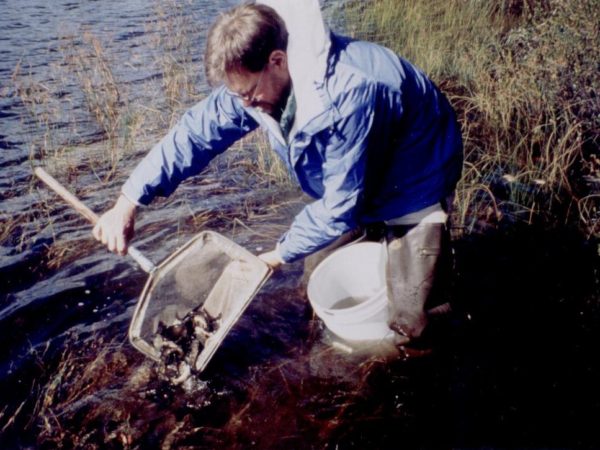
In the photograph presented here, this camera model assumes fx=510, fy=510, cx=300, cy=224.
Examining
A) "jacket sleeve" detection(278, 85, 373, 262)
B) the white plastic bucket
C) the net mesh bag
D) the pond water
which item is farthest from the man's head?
the pond water

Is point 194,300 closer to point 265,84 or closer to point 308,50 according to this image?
point 265,84

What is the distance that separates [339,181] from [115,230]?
1.37 meters

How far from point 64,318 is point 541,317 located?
→ 332cm

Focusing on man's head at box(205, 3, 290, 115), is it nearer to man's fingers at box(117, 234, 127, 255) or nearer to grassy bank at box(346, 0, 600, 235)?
man's fingers at box(117, 234, 127, 255)

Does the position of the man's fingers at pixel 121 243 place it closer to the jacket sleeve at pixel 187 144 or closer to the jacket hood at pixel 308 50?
the jacket sleeve at pixel 187 144

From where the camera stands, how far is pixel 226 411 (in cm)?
301

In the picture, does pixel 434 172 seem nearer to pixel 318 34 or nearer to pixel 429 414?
pixel 318 34

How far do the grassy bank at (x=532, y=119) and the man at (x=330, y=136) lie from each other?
1.55 meters

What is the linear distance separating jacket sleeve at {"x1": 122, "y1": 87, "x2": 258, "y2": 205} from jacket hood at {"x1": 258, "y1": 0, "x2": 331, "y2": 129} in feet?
2.52

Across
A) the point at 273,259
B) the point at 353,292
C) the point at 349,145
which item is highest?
the point at 349,145

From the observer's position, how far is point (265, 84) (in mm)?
2408

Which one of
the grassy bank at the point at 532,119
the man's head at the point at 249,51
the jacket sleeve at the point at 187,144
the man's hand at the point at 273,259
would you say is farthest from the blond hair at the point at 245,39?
the grassy bank at the point at 532,119

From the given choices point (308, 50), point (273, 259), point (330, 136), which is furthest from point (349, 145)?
point (273, 259)

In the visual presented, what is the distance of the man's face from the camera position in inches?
92.2
